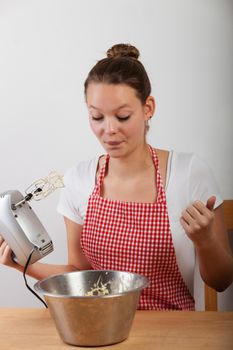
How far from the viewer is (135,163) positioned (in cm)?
154

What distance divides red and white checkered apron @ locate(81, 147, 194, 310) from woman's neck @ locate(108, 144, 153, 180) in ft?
0.08

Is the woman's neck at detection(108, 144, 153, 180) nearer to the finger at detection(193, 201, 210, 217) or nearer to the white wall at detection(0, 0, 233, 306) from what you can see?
the white wall at detection(0, 0, 233, 306)

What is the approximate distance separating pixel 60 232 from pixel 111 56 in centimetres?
46

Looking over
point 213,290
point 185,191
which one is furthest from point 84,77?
point 213,290

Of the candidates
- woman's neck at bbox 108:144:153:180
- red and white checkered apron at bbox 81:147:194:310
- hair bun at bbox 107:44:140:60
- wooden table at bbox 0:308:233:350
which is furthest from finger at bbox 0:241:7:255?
hair bun at bbox 107:44:140:60

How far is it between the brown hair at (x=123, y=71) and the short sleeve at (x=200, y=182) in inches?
7.6

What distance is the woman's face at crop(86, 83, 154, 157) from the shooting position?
1.42 metres

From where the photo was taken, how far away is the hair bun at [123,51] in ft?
4.84

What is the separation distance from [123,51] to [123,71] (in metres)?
0.06

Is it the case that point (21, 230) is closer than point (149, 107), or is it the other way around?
point (21, 230)

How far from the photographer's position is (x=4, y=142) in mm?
1629

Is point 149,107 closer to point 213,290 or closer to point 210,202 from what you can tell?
point 210,202

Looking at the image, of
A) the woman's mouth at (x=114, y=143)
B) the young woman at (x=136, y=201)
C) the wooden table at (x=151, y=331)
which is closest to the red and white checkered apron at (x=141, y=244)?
the young woman at (x=136, y=201)

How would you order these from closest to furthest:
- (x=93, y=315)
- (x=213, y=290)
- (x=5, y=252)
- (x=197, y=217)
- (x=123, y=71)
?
(x=93, y=315) < (x=197, y=217) < (x=5, y=252) < (x=123, y=71) < (x=213, y=290)
